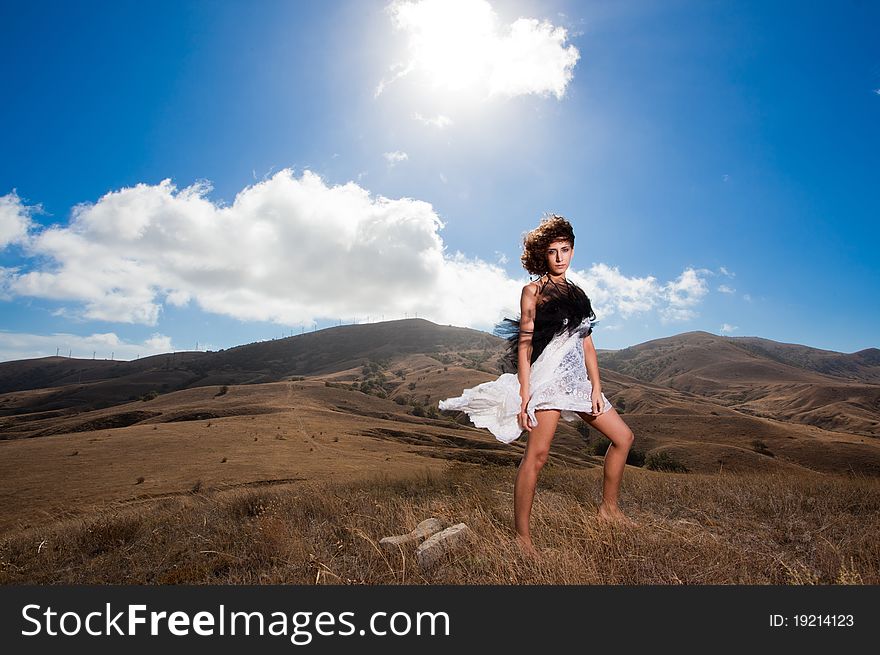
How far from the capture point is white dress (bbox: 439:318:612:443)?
3.42 m

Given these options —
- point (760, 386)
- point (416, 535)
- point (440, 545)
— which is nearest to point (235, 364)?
point (760, 386)

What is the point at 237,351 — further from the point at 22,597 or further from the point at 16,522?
the point at 22,597

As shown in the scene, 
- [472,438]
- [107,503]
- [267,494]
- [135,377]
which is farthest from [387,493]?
[135,377]

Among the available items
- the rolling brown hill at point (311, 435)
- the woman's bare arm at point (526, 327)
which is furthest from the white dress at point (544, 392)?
the rolling brown hill at point (311, 435)

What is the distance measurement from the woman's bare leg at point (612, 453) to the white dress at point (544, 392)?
0.11 m

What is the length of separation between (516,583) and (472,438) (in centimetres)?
3603

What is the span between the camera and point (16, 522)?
1302 cm

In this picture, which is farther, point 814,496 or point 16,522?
point 16,522

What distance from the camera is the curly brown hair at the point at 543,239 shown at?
3730mm

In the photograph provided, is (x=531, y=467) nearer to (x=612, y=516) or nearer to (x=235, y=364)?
(x=612, y=516)

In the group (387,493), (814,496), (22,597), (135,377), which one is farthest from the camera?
(135,377)

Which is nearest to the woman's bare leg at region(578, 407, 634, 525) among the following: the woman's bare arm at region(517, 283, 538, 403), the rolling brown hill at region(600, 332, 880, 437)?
the woman's bare arm at region(517, 283, 538, 403)

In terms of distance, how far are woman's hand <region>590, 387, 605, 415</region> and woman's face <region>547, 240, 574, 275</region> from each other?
3.29 ft

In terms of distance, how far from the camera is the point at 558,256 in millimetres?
3723
